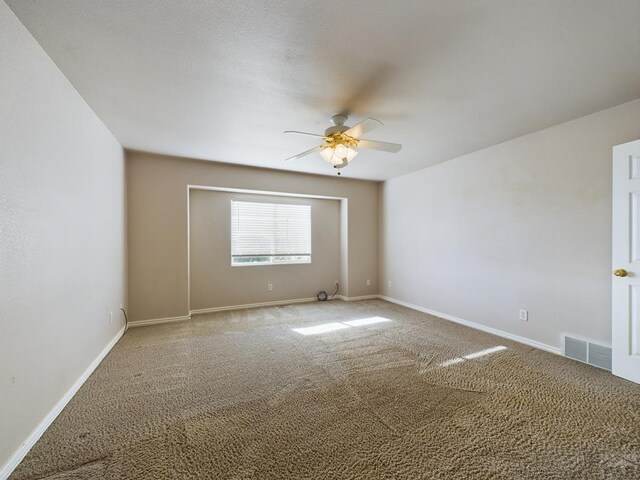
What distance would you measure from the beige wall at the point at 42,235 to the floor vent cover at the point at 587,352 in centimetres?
447

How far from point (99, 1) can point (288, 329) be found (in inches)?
138

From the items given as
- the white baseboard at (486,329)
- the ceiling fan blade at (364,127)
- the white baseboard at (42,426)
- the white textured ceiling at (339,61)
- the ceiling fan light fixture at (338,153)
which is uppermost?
the white textured ceiling at (339,61)

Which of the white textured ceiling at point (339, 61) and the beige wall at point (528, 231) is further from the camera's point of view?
the beige wall at point (528, 231)

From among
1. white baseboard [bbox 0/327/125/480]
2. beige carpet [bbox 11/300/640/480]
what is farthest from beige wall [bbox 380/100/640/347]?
white baseboard [bbox 0/327/125/480]

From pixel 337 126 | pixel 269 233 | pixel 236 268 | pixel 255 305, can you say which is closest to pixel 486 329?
pixel 337 126

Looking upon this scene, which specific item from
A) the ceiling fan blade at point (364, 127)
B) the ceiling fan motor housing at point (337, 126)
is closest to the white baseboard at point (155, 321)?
the ceiling fan motor housing at point (337, 126)

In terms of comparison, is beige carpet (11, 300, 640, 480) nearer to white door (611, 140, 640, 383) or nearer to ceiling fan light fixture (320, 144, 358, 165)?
white door (611, 140, 640, 383)

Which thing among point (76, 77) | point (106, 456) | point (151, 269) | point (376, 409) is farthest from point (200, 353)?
point (76, 77)

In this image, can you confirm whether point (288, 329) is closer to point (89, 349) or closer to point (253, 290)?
point (253, 290)

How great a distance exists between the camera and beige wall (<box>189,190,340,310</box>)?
4.66 m

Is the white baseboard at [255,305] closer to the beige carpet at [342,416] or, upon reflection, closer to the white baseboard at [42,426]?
the beige carpet at [342,416]

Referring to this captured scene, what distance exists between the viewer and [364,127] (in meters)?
2.38

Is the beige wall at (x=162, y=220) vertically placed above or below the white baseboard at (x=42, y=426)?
above

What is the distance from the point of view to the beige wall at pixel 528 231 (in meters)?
2.74
